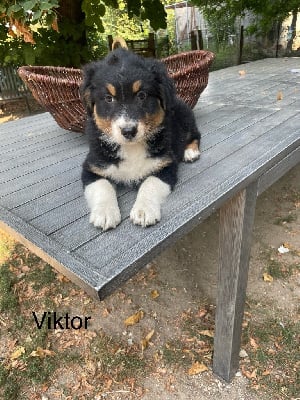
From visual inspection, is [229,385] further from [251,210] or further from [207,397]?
[251,210]

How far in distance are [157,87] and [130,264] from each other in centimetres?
108

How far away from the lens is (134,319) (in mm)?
3131

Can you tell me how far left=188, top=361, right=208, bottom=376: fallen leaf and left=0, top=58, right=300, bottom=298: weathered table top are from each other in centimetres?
143

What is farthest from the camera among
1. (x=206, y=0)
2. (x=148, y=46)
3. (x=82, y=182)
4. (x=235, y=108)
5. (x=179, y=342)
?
(x=206, y=0)

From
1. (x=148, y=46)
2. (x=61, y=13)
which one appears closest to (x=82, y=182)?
(x=61, y=13)

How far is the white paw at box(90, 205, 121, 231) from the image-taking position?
67.6 inches

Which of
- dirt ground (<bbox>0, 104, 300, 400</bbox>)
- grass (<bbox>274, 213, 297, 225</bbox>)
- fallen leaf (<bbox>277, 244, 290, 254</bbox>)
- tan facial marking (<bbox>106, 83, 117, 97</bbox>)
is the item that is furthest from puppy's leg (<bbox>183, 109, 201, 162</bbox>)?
grass (<bbox>274, 213, 297, 225</bbox>)

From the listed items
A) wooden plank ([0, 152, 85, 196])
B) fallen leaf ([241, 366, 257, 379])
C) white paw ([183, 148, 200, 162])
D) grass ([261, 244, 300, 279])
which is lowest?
fallen leaf ([241, 366, 257, 379])

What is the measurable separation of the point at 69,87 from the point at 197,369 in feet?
7.81

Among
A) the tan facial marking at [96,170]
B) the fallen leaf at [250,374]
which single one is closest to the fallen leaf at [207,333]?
the fallen leaf at [250,374]

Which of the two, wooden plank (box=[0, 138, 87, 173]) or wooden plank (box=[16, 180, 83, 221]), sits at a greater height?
wooden plank (box=[16, 180, 83, 221])

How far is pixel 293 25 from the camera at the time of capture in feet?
31.5

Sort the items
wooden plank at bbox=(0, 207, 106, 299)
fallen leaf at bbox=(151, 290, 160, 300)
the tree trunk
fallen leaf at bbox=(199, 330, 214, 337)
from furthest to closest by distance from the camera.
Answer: the tree trunk, fallen leaf at bbox=(151, 290, 160, 300), fallen leaf at bbox=(199, 330, 214, 337), wooden plank at bbox=(0, 207, 106, 299)

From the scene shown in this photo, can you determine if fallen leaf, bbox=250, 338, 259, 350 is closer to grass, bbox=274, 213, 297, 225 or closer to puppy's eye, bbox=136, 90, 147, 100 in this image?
grass, bbox=274, 213, 297, 225
